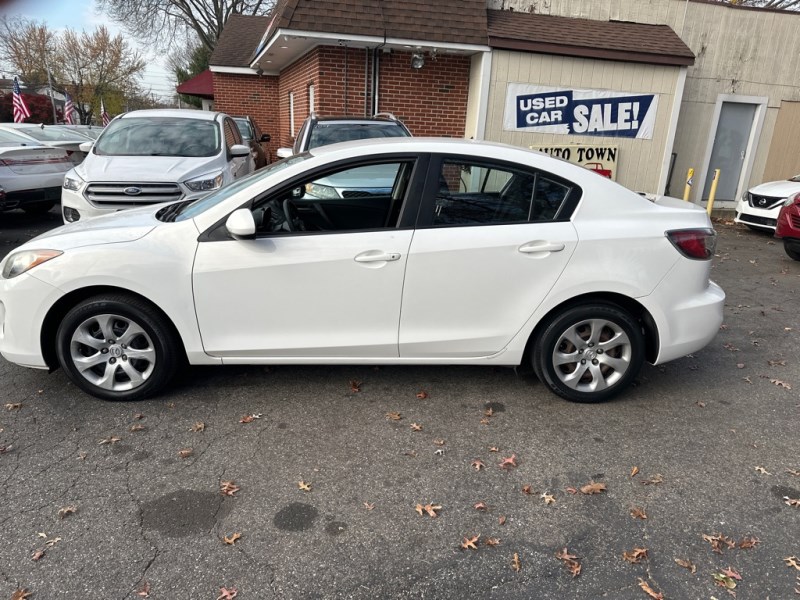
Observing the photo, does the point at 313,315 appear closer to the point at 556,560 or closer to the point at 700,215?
the point at 556,560

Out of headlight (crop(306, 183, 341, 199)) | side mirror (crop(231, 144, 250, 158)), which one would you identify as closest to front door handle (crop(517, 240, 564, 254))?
headlight (crop(306, 183, 341, 199))

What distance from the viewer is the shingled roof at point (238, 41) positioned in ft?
59.9

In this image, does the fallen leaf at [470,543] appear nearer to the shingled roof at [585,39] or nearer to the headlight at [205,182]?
the headlight at [205,182]

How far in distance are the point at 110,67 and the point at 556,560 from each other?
4965cm

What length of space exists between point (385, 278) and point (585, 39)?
28.2ft

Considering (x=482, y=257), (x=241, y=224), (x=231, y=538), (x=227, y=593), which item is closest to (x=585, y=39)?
(x=482, y=257)

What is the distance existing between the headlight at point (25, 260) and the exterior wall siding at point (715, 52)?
9.93 metres

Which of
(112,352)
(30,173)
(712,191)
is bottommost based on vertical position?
(712,191)

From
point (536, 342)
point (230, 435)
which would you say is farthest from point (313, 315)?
point (536, 342)

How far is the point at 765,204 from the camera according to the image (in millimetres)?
9867

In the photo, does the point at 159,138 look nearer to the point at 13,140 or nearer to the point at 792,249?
the point at 13,140

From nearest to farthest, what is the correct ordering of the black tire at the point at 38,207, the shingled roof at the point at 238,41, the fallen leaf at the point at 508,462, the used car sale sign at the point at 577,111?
the fallen leaf at the point at 508,462 < the black tire at the point at 38,207 < the used car sale sign at the point at 577,111 < the shingled roof at the point at 238,41

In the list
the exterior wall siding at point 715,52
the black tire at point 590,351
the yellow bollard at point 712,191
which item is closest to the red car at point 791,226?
the yellow bollard at point 712,191

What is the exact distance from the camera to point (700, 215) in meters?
3.75
